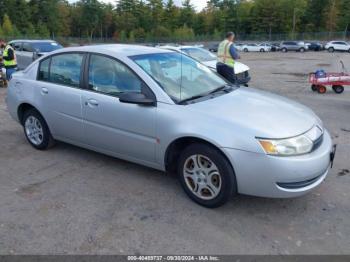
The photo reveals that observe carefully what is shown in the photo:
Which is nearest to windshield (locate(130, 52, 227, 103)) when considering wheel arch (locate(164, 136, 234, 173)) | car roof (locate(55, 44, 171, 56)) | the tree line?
car roof (locate(55, 44, 171, 56))

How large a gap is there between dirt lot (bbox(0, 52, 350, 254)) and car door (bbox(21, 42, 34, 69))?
489 inches

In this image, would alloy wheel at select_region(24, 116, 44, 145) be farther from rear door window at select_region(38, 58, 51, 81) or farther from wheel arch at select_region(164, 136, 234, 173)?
wheel arch at select_region(164, 136, 234, 173)

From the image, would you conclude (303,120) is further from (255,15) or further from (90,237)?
(255,15)

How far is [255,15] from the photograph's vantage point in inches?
3679

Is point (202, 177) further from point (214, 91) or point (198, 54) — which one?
point (198, 54)

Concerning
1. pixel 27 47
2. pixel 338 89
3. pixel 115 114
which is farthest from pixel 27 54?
pixel 115 114

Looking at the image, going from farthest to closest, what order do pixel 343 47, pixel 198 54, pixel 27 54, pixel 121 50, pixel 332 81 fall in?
pixel 343 47 < pixel 27 54 < pixel 198 54 < pixel 332 81 < pixel 121 50

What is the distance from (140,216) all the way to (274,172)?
54.3 inches

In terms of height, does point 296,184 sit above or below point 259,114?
below

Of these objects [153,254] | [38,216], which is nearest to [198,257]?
[153,254]

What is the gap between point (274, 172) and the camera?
3.55 m

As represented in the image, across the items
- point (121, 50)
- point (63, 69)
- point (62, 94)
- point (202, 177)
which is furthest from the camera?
point (63, 69)

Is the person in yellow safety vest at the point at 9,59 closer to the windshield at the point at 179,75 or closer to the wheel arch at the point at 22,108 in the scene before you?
the wheel arch at the point at 22,108

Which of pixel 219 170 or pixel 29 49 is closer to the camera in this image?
pixel 219 170
